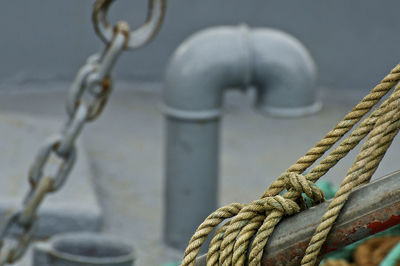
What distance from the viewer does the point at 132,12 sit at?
425 centimetres

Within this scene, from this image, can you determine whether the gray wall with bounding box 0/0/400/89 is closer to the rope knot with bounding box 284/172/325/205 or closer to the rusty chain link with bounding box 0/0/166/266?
the rusty chain link with bounding box 0/0/166/266

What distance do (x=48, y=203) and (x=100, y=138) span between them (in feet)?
3.79

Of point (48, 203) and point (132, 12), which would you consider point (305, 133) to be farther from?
point (48, 203)

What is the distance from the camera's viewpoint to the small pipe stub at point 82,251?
1611mm

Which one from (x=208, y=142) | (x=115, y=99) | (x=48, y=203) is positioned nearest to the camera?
(x=208, y=142)

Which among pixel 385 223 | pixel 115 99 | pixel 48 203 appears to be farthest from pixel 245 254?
A: pixel 115 99

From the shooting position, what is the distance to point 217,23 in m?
4.31

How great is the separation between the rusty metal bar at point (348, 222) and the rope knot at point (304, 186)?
0.03 feet

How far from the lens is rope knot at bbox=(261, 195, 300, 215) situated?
1.97 feet

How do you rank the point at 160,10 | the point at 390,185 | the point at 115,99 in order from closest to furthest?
the point at 390,185, the point at 160,10, the point at 115,99

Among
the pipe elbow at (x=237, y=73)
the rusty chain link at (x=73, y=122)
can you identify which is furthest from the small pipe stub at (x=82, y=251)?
the pipe elbow at (x=237, y=73)

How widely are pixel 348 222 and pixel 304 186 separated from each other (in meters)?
0.04

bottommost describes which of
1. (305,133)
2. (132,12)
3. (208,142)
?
(305,133)

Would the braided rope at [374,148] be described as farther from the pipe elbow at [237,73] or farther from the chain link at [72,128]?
the pipe elbow at [237,73]
